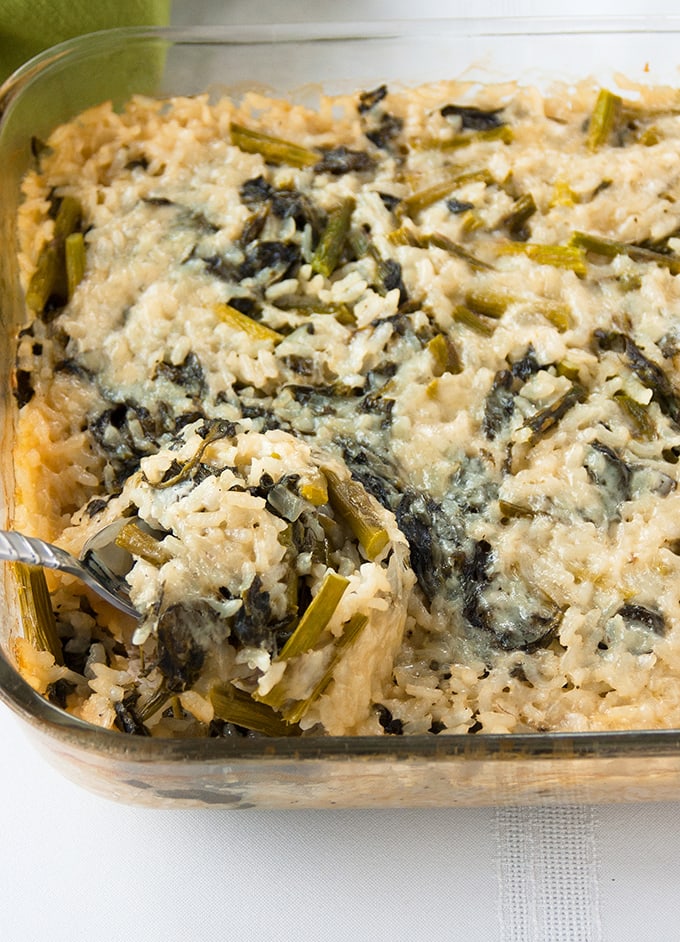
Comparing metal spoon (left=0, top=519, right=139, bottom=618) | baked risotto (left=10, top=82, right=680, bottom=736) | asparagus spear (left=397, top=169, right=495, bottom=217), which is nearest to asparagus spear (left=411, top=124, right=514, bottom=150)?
baked risotto (left=10, top=82, right=680, bottom=736)

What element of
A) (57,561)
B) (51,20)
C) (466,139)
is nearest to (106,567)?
(57,561)

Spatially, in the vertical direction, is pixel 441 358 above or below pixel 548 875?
above

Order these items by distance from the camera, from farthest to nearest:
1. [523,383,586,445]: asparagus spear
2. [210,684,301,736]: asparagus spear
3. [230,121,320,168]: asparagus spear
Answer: [230,121,320,168]: asparagus spear < [523,383,586,445]: asparagus spear < [210,684,301,736]: asparagus spear

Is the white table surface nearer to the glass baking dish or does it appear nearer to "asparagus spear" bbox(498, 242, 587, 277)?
the glass baking dish

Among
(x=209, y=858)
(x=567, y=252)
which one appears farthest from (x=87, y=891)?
(x=567, y=252)

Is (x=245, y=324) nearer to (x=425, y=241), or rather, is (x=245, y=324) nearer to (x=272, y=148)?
(x=425, y=241)

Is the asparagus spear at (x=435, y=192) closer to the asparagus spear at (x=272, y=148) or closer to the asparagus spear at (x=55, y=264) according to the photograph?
the asparagus spear at (x=272, y=148)
